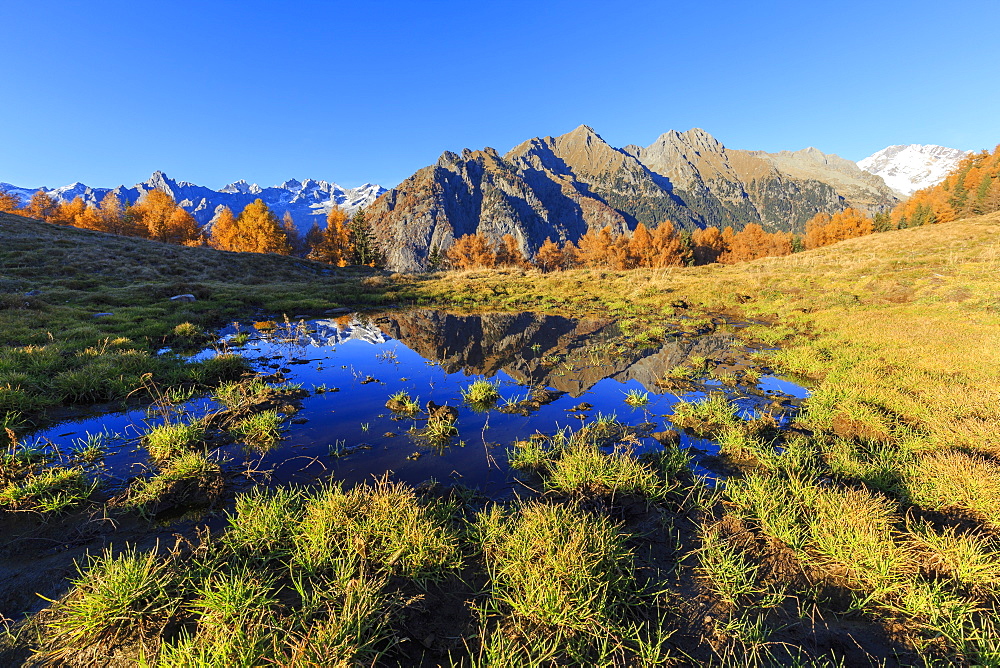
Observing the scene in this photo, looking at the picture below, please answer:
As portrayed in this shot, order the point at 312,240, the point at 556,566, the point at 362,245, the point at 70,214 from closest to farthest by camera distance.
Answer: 1. the point at 556,566
2. the point at 70,214
3. the point at 362,245
4. the point at 312,240

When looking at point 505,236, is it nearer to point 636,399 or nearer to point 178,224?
point 178,224

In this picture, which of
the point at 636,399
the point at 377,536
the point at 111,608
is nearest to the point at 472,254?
the point at 636,399

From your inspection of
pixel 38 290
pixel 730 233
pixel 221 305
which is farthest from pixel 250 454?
pixel 730 233

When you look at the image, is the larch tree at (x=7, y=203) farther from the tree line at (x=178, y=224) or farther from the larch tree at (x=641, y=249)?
the larch tree at (x=641, y=249)

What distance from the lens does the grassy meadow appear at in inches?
129

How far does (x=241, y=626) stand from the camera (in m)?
3.18

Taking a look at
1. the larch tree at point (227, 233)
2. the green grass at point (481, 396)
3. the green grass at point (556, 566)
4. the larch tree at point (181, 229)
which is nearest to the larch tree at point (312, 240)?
the larch tree at point (227, 233)

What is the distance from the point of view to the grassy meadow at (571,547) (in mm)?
3270

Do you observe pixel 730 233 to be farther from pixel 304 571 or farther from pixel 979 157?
pixel 304 571

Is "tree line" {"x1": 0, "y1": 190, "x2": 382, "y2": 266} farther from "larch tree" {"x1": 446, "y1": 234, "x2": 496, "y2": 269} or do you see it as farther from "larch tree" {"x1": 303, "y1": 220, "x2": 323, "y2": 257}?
"larch tree" {"x1": 446, "y1": 234, "x2": 496, "y2": 269}

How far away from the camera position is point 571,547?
13.2 ft

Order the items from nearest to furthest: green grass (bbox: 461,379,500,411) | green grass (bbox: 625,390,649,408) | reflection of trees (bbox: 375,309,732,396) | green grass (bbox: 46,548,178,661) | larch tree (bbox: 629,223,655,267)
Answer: green grass (bbox: 46,548,178,661) → green grass (bbox: 625,390,649,408) → green grass (bbox: 461,379,500,411) → reflection of trees (bbox: 375,309,732,396) → larch tree (bbox: 629,223,655,267)

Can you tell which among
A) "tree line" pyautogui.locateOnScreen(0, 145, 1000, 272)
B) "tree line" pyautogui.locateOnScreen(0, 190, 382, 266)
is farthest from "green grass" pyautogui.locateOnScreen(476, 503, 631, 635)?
"tree line" pyautogui.locateOnScreen(0, 190, 382, 266)

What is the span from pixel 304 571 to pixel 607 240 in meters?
80.8
